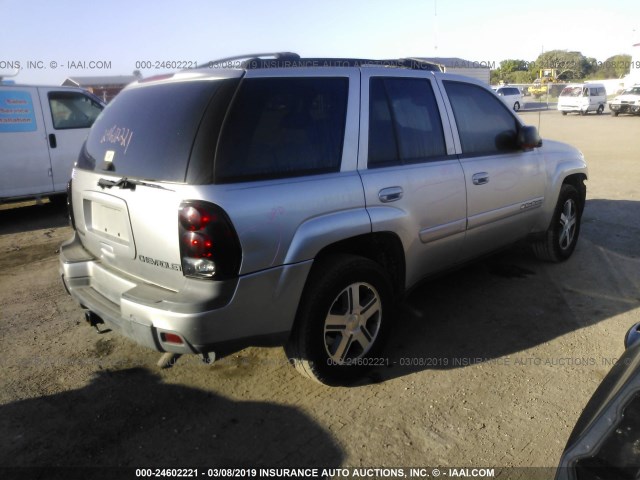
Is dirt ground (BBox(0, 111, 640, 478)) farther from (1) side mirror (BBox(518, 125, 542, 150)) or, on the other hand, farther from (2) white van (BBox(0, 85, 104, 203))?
(2) white van (BBox(0, 85, 104, 203))

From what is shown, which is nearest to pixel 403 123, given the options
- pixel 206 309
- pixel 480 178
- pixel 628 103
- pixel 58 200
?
pixel 480 178

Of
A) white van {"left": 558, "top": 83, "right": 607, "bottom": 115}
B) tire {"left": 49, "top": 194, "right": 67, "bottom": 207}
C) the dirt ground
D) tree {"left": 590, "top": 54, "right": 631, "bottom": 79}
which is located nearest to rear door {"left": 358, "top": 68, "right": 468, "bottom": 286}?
the dirt ground

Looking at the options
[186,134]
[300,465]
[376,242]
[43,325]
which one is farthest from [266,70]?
[43,325]

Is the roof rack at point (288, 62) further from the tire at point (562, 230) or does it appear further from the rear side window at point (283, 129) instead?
the tire at point (562, 230)

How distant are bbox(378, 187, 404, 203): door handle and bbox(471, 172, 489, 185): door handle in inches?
33.9

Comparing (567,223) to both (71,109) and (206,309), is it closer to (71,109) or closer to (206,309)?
(206,309)

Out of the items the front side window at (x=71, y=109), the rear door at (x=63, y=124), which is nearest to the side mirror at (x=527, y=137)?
the rear door at (x=63, y=124)

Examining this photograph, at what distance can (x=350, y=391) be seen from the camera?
3133mm

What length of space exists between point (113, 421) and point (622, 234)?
19.2 ft

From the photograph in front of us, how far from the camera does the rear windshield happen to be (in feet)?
8.56

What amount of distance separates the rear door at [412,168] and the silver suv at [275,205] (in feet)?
0.04

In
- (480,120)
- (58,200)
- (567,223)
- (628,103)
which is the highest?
(480,120)

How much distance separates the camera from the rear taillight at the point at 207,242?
2418 millimetres

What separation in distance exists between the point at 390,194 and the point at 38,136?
663 centimetres
